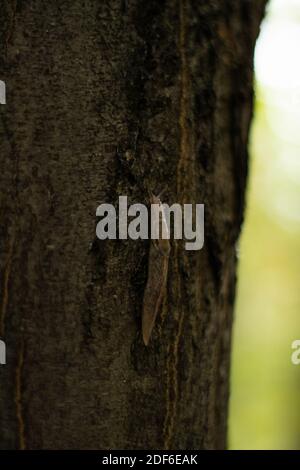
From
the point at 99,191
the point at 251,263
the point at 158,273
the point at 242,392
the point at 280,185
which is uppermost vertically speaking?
the point at 280,185

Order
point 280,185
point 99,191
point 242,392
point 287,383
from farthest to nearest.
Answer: point 242,392
point 280,185
point 287,383
point 99,191

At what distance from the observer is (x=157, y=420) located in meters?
0.86

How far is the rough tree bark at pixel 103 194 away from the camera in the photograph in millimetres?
786

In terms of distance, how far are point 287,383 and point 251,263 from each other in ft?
6.40

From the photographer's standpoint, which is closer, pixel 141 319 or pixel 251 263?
pixel 141 319

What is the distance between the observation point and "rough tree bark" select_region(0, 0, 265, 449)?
786 mm

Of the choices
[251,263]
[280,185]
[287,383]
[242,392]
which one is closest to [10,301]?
[287,383]

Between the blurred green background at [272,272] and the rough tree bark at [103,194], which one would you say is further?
the blurred green background at [272,272]

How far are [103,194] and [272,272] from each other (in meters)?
6.33

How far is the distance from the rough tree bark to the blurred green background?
2336 millimetres

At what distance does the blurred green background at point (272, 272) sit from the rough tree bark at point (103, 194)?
7.66 ft

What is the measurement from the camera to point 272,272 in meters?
6.91

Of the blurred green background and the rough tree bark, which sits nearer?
the rough tree bark
